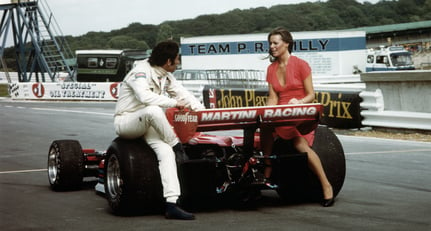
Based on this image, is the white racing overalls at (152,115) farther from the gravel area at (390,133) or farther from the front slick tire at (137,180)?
the gravel area at (390,133)

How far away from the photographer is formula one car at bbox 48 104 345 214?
646 centimetres

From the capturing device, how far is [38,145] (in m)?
14.4

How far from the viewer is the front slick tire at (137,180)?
21.2 ft

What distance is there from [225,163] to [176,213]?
0.69 metres

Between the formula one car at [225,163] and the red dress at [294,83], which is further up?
the red dress at [294,83]

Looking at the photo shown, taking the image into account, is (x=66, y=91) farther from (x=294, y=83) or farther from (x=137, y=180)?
(x=137, y=180)

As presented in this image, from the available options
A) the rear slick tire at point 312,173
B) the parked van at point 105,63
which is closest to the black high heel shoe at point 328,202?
the rear slick tire at point 312,173

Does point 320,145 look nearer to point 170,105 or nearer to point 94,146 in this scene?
point 170,105

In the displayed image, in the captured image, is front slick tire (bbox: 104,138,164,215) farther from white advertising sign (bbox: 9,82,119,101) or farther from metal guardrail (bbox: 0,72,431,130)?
white advertising sign (bbox: 9,82,119,101)

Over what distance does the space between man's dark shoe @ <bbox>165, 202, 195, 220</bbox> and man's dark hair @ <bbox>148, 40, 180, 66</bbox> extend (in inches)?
51.1

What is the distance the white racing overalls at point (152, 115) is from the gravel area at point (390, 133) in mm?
8538

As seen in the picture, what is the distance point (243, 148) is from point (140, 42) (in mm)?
87706

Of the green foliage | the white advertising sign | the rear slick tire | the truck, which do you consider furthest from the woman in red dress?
the green foliage

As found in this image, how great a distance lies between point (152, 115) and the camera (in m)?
6.36
